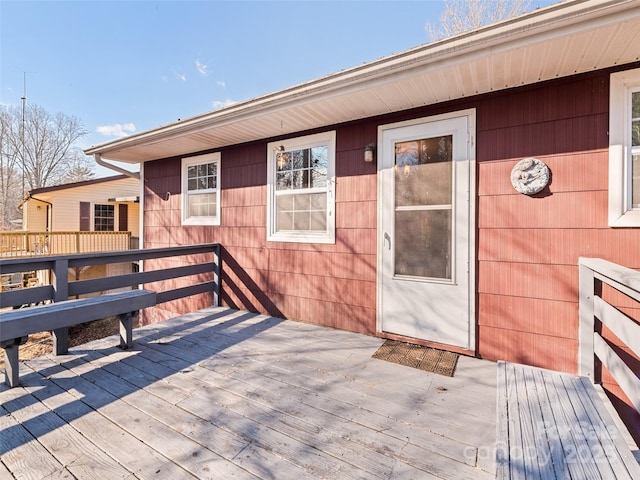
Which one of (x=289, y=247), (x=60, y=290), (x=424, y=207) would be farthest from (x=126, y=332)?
(x=424, y=207)

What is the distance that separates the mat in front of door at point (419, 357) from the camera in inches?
94.1

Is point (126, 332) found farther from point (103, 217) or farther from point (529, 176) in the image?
point (103, 217)

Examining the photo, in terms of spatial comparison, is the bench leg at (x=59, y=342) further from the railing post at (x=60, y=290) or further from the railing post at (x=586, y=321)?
the railing post at (x=586, y=321)

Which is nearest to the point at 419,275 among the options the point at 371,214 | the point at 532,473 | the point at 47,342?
the point at 371,214

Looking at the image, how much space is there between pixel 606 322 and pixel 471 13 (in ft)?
24.6

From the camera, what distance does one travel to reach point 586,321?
2098 millimetres

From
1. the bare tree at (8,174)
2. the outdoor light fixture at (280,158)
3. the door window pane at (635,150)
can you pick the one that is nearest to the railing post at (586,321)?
the door window pane at (635,150)

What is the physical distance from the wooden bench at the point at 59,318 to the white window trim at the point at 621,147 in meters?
3.76

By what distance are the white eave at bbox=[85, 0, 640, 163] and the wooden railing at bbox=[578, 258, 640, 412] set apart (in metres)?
1.36

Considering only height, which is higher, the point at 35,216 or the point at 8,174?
the point at 8,174

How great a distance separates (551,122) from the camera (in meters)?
2.28

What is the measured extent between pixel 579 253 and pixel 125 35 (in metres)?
10.1

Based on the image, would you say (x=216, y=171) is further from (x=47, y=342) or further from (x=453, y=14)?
(x=453, y=14)

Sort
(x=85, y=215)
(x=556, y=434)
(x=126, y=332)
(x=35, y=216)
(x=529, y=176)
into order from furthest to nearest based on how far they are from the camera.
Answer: (x=35, y=216), (x=85, y=215), (x=126, y=332), (x=529, y=176), (x=556, y=434)
